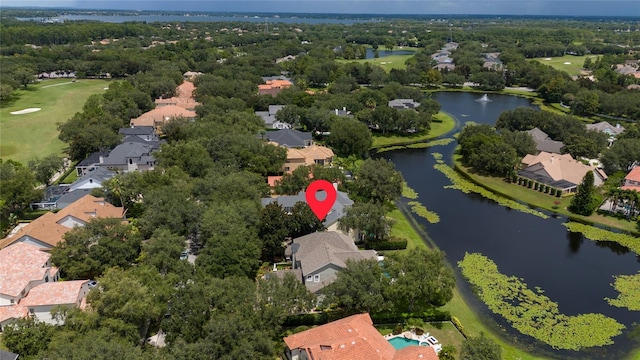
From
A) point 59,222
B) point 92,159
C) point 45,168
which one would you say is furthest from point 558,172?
point 45,168

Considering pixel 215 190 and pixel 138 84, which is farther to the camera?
pixel 138 84

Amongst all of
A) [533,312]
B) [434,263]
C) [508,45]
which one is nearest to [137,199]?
[434,263]

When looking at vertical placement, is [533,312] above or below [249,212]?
below

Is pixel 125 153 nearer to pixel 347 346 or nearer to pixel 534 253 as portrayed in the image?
pixel 347 346

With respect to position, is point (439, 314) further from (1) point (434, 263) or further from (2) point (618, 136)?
(2) point (618, 136)

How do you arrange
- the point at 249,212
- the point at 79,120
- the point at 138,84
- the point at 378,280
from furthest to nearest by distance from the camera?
the point at 138,84, the point at 79,120, the point at 249,212, the point at 378,280

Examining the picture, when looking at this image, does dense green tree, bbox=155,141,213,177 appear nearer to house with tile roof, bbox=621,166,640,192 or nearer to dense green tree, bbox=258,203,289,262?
dense green tree, bbox=258,203,289,262

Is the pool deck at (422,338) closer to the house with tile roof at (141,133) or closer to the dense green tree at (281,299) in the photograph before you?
the dense green tree at (281,299)

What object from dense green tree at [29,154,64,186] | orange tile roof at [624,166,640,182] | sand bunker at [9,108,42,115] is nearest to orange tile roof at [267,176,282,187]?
dense green tree at [29,154,64,186]
